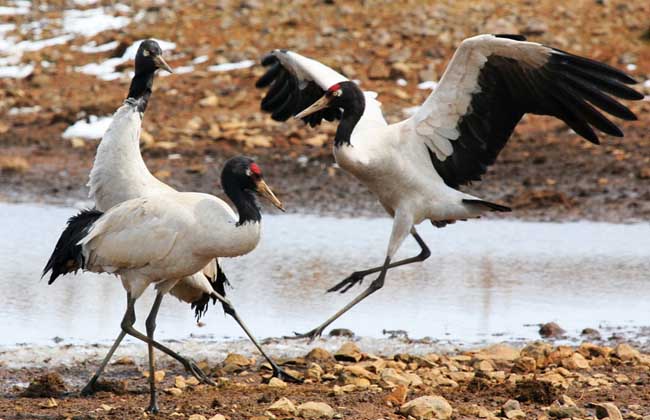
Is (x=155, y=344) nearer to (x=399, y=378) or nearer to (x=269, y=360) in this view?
(x=269, y=360)

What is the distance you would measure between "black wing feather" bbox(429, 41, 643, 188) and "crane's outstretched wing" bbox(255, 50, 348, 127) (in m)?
1.16

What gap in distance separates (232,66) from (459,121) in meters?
9.96

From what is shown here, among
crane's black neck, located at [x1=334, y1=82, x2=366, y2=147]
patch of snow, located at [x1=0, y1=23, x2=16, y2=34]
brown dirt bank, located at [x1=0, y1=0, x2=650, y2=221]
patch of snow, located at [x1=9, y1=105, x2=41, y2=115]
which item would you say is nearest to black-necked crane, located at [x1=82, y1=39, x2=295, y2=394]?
crane's black neck, located at [x1=334, y1=82, x2=366, y2=147]

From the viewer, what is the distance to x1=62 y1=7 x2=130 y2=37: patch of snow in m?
20.7

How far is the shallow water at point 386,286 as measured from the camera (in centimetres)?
882

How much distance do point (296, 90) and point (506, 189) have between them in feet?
14.4

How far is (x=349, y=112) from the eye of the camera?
825 cm

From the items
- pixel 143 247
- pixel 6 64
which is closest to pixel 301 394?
pixel 143 247

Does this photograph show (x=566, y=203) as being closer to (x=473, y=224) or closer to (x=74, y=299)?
(x=473, y=224)

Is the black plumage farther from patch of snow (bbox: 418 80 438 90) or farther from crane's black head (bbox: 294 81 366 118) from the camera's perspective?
patch of snow (bbox: 418 80 438 90)

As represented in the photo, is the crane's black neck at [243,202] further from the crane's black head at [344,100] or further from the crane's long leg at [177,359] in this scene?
the crane's black head at [344,100]

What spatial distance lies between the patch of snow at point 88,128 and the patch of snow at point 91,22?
4698 millimetres

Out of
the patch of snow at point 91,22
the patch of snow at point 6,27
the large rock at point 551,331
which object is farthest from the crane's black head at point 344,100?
the patch of snow at point 6,27

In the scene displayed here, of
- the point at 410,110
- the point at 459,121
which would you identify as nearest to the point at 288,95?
the point at 459,121
